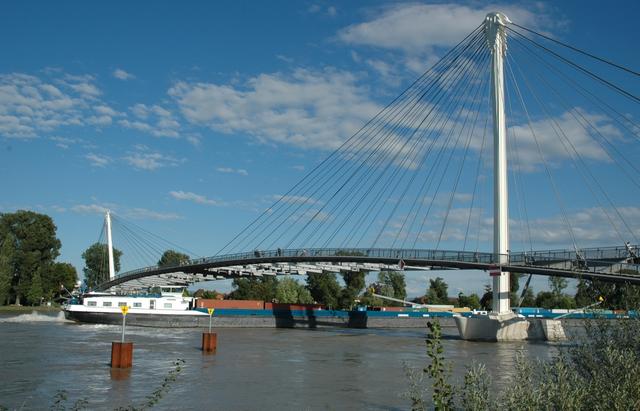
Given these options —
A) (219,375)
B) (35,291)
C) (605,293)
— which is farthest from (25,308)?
(605,293)

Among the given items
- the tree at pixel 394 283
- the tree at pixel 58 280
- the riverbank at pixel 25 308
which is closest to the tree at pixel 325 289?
the tree at pixel 394 283

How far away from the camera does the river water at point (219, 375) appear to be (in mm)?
19188

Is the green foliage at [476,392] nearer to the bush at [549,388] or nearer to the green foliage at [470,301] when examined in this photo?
the bush at [549,388]

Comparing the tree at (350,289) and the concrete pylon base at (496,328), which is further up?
the tree at (350,289)

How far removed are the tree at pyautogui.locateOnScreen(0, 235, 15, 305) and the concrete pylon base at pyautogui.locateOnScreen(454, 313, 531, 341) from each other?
69748 millimetres

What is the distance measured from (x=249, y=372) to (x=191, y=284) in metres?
61.4

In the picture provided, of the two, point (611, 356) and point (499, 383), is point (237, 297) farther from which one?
point (611, 356)

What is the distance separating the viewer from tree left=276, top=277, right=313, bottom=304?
11255 centimetres

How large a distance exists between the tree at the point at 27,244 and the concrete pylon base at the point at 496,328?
6929 cm

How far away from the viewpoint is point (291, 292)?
4486 inches

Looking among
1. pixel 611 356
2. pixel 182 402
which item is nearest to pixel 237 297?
pixel 182 402

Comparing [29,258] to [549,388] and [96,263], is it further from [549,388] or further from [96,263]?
[549,388]

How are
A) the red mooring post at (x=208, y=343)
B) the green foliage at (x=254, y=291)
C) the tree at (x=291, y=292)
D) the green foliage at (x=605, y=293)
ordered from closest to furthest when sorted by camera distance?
the green foliage at (x=605, y=293)
the red mooring post at (x=208, y=343)
the tree at (x=291, y=292)
the green foliage at (x=254, y=291)

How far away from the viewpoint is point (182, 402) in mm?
18922
